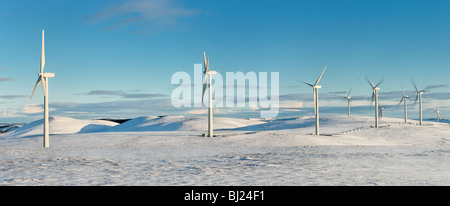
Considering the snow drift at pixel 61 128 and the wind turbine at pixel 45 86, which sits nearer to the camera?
the wind turbine at pixel 45 86

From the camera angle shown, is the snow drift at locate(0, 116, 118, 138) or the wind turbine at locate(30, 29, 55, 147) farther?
the snow drift at locate(0, 116, 118, 138)

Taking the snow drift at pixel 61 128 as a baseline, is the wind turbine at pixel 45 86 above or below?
above

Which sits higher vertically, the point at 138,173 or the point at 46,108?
the point at 46,108

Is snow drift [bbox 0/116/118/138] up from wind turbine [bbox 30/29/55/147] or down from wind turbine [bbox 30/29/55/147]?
down

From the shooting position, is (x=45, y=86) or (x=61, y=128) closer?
(x=45, y=86)

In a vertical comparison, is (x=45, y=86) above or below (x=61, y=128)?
above
